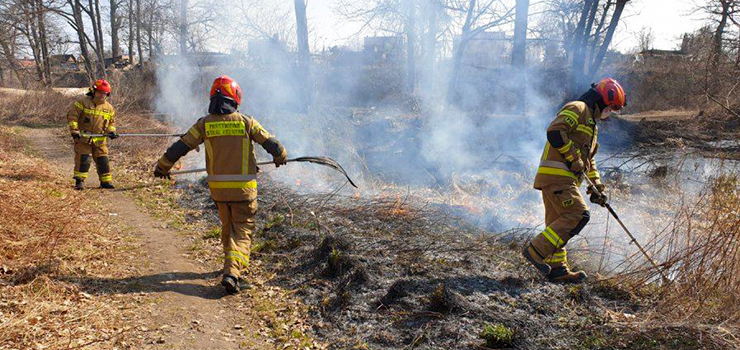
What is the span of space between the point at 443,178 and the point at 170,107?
11937mm

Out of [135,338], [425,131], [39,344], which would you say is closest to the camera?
[39,344]

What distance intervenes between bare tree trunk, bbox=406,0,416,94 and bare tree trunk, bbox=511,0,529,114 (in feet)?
10.0

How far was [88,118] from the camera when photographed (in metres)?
7.93

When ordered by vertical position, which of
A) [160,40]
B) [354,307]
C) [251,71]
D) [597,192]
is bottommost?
[354,307]

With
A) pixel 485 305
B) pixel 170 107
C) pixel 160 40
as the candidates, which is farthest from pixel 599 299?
pixel 160 40

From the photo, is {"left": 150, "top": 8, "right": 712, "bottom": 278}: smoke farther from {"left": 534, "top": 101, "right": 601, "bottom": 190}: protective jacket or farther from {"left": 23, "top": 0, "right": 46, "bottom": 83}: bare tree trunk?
{"left": 23, "top": 0, "right": 46, "bottom": 83}: bare tree trunk

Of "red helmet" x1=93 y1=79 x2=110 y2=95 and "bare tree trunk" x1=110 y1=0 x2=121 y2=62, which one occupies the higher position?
"bare tree trunk" x1=110 y1=0 x2=121 y2=62

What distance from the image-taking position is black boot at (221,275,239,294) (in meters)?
4.19

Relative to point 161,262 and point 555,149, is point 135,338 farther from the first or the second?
point 555,149

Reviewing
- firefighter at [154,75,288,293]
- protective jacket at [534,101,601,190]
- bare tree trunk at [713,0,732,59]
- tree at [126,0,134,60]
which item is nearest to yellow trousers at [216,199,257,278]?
firefighter at [154,75,288,293]

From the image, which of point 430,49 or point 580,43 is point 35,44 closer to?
point 430,49

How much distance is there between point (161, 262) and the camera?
4906mm

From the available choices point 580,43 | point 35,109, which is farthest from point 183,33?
point 580,43

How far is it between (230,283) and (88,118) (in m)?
5.49
